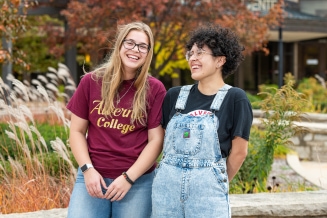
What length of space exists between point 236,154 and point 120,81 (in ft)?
2.53

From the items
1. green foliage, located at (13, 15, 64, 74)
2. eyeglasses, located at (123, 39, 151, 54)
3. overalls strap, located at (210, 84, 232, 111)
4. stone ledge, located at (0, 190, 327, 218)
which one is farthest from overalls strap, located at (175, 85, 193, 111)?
green foliage, located at (13, 15, 64, 74)

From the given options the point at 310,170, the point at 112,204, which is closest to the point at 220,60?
the point at 112,204

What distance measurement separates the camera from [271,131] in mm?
5836

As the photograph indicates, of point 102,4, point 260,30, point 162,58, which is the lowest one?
point 162,58

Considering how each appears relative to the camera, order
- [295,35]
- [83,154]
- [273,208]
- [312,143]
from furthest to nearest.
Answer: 1. [295,35]
2. [312,143]
3. [273,208]
4. [83,154]

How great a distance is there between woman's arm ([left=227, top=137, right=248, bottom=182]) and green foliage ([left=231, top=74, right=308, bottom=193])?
2.63 metres

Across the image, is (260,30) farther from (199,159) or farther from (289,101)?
(199,159)

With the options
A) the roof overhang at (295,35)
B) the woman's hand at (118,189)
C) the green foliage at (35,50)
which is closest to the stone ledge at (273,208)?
the woman's hand at (118,189)

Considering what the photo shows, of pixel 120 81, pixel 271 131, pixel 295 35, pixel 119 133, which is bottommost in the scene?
pixel 295 35

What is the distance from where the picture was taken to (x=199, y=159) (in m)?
2.89

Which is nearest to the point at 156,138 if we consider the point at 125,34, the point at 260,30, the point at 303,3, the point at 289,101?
the point at 125,34

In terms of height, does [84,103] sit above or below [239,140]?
above

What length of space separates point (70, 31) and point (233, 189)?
810 centimetres

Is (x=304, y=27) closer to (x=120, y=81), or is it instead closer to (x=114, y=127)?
(x=120, y=81)
